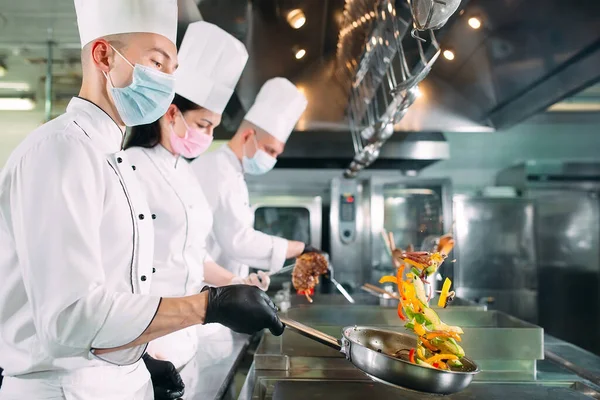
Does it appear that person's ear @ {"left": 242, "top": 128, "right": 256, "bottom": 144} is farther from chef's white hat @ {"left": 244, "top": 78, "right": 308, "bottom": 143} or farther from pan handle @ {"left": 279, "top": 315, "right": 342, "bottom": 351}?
pan handle @ {"left": 279, "top": 315, "right": 342, "bottom": 351}

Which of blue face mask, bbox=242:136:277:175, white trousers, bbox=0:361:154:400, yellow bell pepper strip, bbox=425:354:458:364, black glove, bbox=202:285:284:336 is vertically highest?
blue face mask, bbox=242:136:277:175

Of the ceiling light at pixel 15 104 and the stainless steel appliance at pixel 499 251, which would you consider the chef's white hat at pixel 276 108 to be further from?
the stainless steel appliance at pixel 499 251

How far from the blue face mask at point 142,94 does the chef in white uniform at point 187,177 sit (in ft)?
1.46

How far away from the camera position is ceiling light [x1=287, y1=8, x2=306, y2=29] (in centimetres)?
208

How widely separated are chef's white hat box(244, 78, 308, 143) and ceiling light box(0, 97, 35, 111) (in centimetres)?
98

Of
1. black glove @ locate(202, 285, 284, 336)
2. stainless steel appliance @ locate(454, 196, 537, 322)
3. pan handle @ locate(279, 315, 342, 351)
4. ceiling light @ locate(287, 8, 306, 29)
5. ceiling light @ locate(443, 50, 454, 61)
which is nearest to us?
black glove @ locate(202, 285, 284, 336)

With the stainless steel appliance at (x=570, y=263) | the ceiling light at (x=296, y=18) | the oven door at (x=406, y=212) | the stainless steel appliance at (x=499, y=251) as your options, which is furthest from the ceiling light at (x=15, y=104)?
the stainless steel appliance at (x=570, y=263)

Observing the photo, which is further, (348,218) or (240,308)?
(348,218)

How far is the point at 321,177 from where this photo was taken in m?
4.14

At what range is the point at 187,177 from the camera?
1.70m

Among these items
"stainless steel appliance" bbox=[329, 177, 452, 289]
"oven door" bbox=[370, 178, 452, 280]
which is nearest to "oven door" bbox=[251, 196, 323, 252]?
"stainless steel appliance" bbox=[329, 177, 452, 289]

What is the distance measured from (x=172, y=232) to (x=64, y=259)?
71cm

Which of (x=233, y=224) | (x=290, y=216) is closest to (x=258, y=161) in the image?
(x=233, y=224)

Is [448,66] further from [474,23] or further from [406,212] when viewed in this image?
[406,212]
